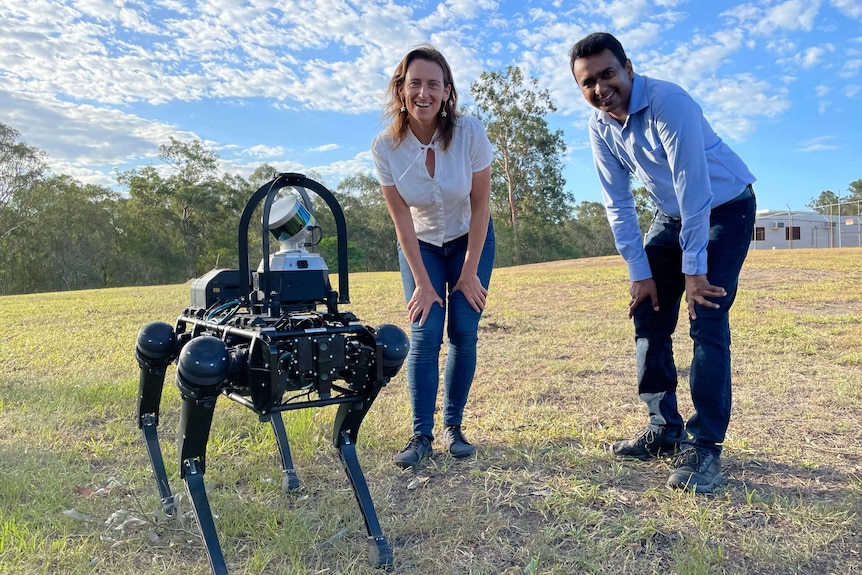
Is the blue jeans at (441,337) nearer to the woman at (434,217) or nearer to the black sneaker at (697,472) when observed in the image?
→ the woman at (434,217)

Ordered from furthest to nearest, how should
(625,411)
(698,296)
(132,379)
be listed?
(132,379), (625,411), (698,296)

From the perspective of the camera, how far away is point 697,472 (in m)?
2.51

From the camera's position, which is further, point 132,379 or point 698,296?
point 132,379

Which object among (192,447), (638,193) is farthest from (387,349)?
(638,193)

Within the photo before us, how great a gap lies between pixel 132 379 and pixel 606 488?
3.89 meters

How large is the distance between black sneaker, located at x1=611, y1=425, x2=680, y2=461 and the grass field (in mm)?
96

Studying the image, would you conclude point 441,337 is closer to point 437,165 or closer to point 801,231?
point 437,165

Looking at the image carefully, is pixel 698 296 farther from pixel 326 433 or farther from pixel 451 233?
pixel 326 433

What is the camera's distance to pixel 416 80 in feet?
8.53

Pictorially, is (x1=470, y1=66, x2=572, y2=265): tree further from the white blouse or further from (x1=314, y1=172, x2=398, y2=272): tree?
the white blouse

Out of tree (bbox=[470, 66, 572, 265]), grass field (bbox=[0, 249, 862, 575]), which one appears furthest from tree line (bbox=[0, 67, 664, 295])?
grass field (bbox=[0, 249, 862, 575])

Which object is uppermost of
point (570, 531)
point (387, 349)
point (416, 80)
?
point (416, 80)

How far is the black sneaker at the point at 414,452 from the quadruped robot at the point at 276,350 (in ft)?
2.60

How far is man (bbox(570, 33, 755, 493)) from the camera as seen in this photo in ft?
8.09
